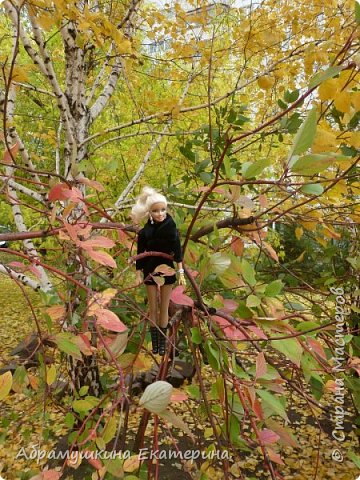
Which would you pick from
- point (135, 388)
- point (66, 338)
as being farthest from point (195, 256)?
point (135, 388)

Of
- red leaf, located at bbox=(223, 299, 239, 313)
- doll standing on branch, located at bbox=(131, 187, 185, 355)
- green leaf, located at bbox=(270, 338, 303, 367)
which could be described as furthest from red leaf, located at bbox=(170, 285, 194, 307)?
green leaf, located at bbox=(270, 338, 303, 367)

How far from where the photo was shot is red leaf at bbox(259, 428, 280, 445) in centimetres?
96

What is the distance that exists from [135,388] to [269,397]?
3.61 meters

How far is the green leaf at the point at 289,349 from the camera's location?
2.69ft

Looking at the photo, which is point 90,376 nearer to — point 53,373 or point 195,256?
point 53,373

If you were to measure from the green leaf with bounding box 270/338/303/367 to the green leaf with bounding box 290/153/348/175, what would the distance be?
41 cm

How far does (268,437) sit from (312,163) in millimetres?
740

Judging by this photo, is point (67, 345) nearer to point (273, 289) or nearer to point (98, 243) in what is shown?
point (98, 243)

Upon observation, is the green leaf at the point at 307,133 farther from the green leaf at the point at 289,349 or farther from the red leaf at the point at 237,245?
the red leaf at the point at 237,245

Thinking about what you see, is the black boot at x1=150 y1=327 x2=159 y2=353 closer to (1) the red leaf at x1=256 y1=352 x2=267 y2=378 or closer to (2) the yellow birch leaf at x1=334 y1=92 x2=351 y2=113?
(1) the red leaf at x1=256 y1=352 x2=267 y2=378

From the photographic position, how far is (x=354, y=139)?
102 centimetres

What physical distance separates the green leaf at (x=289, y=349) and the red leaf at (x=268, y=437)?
0.89 feet

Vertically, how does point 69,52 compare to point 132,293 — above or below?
above

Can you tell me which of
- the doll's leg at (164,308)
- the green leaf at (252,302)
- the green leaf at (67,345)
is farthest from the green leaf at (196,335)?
the green leaf at (67,345)
